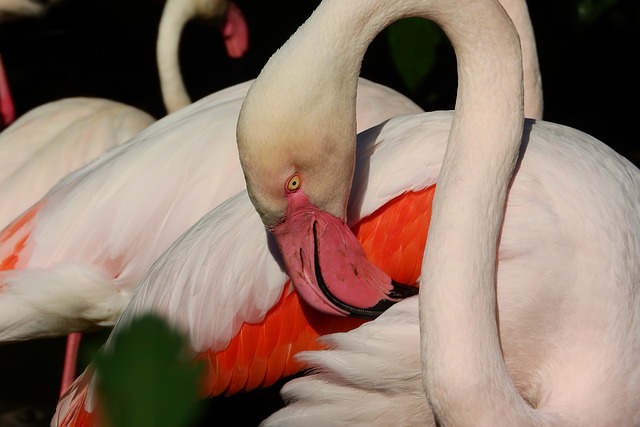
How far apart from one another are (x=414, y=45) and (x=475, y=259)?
1680mm

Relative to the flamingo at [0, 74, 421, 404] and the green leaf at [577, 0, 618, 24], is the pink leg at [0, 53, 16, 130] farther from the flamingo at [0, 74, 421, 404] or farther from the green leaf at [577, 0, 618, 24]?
the green leaf at [577, 0, 618, 24]

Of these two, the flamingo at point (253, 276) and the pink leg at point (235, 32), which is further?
the pink leg at point (235, 32)

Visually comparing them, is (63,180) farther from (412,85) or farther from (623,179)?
(623,179)

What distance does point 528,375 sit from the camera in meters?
2.62

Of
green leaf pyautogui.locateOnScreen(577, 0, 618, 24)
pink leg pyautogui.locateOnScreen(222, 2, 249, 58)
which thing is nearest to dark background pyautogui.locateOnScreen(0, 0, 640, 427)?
green leaf pyautogui.locateOnScreen(577, 0, 618, 24)

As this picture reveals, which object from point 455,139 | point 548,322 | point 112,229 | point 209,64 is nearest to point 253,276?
point 455,139

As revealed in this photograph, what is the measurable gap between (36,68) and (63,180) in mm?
3409

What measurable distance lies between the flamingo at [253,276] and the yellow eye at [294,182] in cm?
32

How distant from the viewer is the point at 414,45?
155 inches

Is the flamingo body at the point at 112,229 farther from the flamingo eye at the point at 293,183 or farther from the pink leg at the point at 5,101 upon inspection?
the pink leg at the point at 5,101

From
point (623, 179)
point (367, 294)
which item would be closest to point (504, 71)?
point (623, 179)

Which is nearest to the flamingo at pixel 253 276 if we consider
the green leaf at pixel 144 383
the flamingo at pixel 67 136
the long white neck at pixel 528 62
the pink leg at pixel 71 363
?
the long white neck at pixel 528 62

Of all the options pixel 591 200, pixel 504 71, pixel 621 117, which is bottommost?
pixel 621 117

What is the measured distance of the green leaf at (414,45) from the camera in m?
3.94
